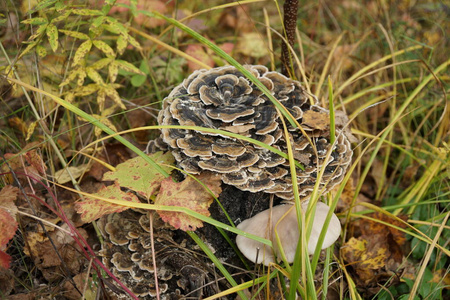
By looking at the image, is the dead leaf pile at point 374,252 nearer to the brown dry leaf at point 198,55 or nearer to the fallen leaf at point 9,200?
the brown dry leaf at point 198,55

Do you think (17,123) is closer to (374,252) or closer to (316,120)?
(316,120)

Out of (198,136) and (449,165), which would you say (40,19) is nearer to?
(198,136)

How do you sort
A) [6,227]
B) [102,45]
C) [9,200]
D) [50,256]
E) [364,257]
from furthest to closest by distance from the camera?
[364,257] < [102,45] < [50,256] < [9,200] < [6,227]

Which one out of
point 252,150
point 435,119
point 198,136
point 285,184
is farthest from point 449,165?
point 198,136

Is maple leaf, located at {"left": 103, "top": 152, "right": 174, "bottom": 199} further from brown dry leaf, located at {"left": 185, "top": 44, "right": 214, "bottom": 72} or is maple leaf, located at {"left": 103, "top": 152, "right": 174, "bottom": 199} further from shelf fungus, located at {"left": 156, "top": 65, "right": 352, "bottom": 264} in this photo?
brown dry leaf, located at {"left": 185, "top": 44, "right": 214, "bottom": 72}

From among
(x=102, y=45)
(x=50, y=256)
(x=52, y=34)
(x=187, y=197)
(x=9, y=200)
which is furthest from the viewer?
(x=102, y=45)

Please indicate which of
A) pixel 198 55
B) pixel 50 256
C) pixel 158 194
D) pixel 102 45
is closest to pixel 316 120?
pixel 158 194

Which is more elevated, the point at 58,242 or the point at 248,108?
the point at 248,108
